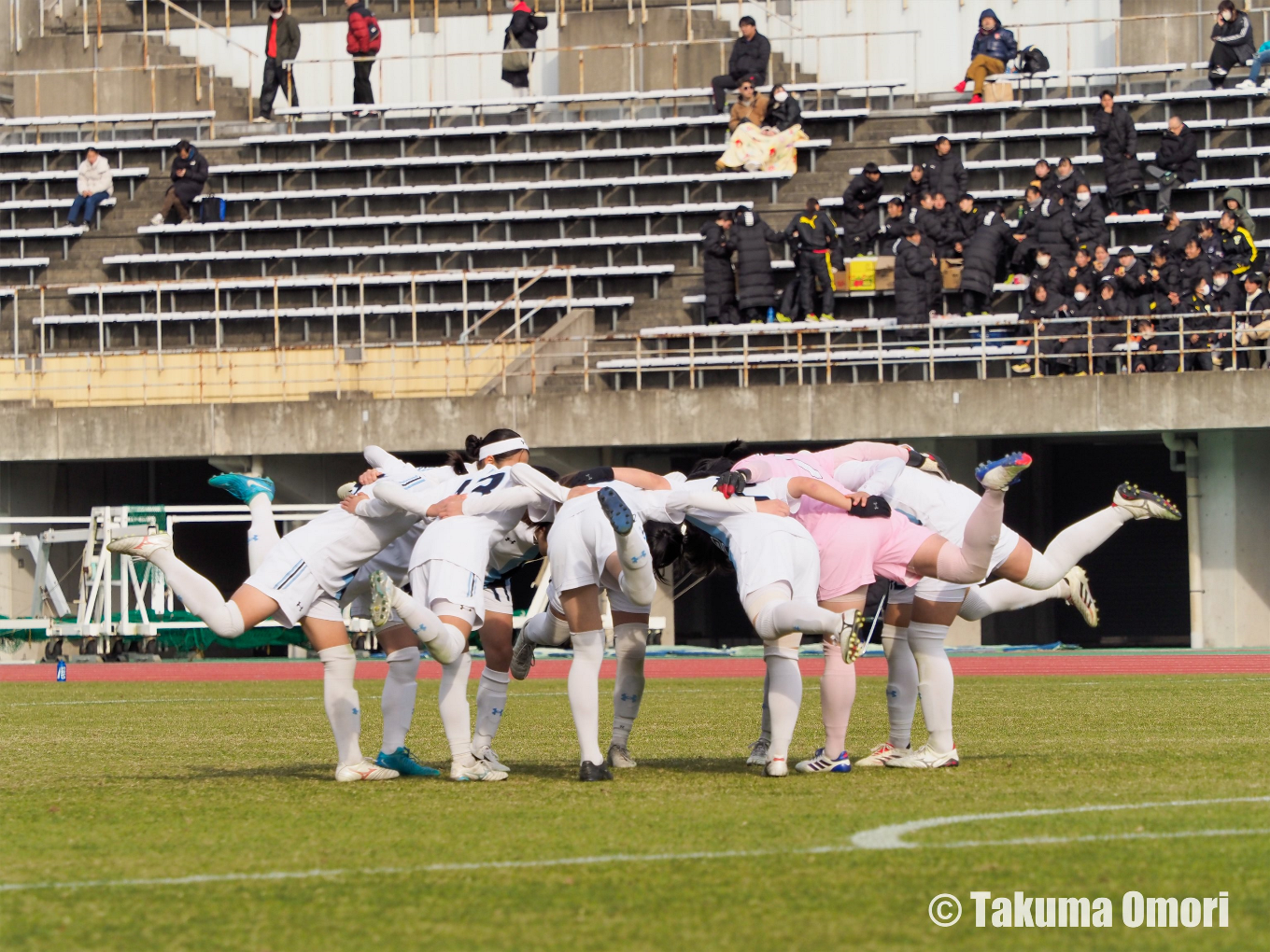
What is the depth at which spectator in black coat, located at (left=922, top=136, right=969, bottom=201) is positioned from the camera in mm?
25938

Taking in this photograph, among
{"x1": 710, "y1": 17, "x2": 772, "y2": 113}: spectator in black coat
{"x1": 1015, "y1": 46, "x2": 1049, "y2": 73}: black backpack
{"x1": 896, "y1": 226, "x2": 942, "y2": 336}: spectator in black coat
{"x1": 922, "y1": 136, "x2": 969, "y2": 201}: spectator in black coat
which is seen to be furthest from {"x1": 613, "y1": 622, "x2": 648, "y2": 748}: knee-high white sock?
{"x1": 1015, "y1": 46, "x2": 1049, "y2": 73}: black backpack

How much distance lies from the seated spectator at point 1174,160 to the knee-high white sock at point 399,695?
20204 mm

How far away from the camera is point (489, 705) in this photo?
8305 mm

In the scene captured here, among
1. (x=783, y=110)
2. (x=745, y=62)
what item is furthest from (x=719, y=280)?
(x=745, y=62)

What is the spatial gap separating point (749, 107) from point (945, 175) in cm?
407

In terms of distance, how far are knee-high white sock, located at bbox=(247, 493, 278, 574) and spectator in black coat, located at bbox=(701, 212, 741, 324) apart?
1733 centimetres

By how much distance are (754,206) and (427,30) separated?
9.28 metres

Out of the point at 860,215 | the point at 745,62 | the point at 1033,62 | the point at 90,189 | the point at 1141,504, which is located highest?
the point at 745,62

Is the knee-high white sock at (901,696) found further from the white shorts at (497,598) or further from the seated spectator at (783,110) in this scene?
the seated spectator at (783,110)

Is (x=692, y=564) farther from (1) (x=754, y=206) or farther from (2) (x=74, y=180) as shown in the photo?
(2) (x=74, y=180)

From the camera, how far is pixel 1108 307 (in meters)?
23.9

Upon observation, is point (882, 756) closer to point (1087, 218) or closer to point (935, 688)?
point (935, 688)

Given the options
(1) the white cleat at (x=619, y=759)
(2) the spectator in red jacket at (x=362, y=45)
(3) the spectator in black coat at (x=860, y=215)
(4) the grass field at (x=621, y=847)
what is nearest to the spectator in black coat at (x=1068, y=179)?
(3) the spectator in black coat at (x=860, y=215)

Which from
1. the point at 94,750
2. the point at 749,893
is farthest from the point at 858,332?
the point at 749,893
